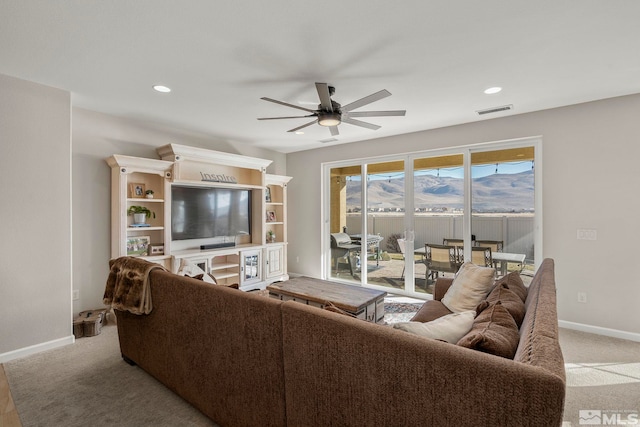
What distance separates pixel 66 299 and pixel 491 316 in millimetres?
3747

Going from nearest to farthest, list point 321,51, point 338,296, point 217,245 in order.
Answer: point 321,51, point 338,296, point 217,245

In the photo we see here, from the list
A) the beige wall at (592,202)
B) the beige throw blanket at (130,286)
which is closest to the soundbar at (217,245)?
the beige throw blanket at (130,286)

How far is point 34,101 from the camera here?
2740 mm

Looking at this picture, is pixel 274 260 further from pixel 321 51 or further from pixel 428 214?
pixel 321 51

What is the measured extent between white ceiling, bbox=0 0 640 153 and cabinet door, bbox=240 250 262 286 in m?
2.39

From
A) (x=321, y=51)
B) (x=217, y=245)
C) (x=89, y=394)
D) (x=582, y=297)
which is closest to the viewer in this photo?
(x=89, y=394)

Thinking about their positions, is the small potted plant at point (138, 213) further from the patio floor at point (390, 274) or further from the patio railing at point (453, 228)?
the patio floor at point (390, 274)

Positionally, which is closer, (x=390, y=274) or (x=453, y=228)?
(x=453, y=228)

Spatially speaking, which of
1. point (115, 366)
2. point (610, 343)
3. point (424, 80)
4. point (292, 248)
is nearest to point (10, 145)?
point (115, 366)

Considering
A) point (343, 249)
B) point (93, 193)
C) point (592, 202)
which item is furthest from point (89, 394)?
point (592, 202)

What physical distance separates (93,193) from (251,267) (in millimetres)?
2371

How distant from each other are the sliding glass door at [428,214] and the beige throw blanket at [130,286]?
11.7 feet

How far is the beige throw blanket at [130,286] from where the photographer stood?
213cm

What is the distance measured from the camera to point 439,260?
433cm
